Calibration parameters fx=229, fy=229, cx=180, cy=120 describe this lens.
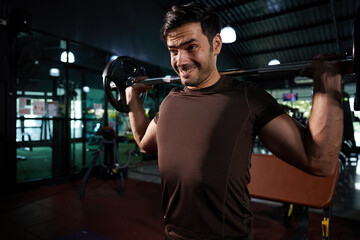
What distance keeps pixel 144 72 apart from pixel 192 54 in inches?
23.0

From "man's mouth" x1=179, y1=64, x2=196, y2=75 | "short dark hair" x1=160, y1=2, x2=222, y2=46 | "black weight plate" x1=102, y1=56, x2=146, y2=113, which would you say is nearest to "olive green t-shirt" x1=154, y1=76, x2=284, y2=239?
"man's mouth" x1=179, y1=64, x2=196, y2=75

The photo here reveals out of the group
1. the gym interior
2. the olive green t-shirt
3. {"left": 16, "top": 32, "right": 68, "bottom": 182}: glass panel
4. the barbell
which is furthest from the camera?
{"left": 16, "top": 32, "right": 68, "bottom": 182}: glass panel

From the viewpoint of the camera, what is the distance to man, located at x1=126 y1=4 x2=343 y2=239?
635mm

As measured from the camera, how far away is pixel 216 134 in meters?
0.72

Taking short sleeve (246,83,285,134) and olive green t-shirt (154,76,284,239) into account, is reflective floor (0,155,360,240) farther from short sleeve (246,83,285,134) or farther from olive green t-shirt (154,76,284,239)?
short sleeve (246,83,285,134)

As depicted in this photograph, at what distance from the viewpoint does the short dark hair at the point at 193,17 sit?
78 cm

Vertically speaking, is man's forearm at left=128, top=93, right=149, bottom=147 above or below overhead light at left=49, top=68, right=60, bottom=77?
below

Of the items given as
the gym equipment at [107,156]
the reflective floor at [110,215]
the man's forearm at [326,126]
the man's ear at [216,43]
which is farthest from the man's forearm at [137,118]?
the gym equipment at [107,156]

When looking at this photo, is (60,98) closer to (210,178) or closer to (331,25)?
(210,178)

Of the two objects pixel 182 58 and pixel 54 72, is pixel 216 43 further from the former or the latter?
pixel 54 72

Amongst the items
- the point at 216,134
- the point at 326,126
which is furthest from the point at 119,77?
the point at 326,126

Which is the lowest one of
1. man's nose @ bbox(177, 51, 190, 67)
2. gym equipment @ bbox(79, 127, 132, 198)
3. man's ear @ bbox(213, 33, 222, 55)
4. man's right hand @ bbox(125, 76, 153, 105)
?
gym equipment @ bbox(79, 127, 132, 198)

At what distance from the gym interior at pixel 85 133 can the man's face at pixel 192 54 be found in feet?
0.85

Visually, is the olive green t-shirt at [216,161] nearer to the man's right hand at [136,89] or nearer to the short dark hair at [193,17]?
the short dark hair at [193,17]
